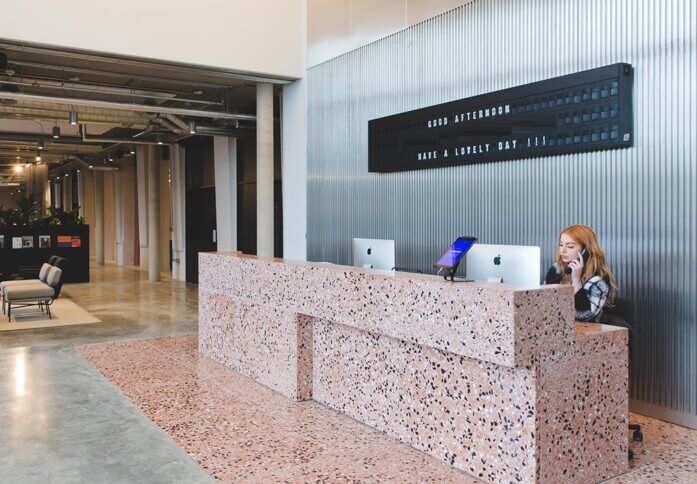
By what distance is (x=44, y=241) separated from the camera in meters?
15.5

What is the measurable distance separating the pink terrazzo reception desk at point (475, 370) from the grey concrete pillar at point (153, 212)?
40.8 feet

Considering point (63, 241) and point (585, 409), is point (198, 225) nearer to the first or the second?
point (63, 241)

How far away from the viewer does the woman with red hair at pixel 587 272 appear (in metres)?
3.97

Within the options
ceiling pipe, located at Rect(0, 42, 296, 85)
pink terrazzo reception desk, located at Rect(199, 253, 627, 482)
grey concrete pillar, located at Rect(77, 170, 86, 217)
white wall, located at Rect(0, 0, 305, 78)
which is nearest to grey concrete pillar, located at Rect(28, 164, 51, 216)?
grey concrete pillar, located at Rect(77, 170, 86, 217)

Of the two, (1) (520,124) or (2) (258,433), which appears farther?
(1) (520,124)

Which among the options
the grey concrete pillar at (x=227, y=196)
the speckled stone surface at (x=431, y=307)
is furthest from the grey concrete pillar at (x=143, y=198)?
the speckled stone surface at (x=431, y=307)

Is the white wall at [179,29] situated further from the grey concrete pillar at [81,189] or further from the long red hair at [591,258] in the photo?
the grey concrete pillar at [81,189]

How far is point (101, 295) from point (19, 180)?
21.1 metres

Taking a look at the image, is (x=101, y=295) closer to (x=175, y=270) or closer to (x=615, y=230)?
(x=175, y=270)

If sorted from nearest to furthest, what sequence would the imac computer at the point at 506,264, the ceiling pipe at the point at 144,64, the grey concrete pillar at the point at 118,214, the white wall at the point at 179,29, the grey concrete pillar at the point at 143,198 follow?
the imac computer at the point at 506,264 < the white wall at the point at 179,29 < the ceiling pipe at the point at 144,64 < the grey concrete pillar at the point at 143,198 < the grey concrete pillar at the point at 118,214

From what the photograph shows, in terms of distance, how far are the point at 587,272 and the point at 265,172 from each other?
6.51m

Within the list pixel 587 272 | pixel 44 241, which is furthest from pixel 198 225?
pixel 587 272

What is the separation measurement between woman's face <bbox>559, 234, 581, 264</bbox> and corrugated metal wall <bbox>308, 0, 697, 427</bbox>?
2.93 feet

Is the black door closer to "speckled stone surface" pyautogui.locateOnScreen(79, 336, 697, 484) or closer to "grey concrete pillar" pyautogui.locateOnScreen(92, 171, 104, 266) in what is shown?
"grey concrete pillar" pyautogui.locateOnScreen(92, 171, 104, 266)
